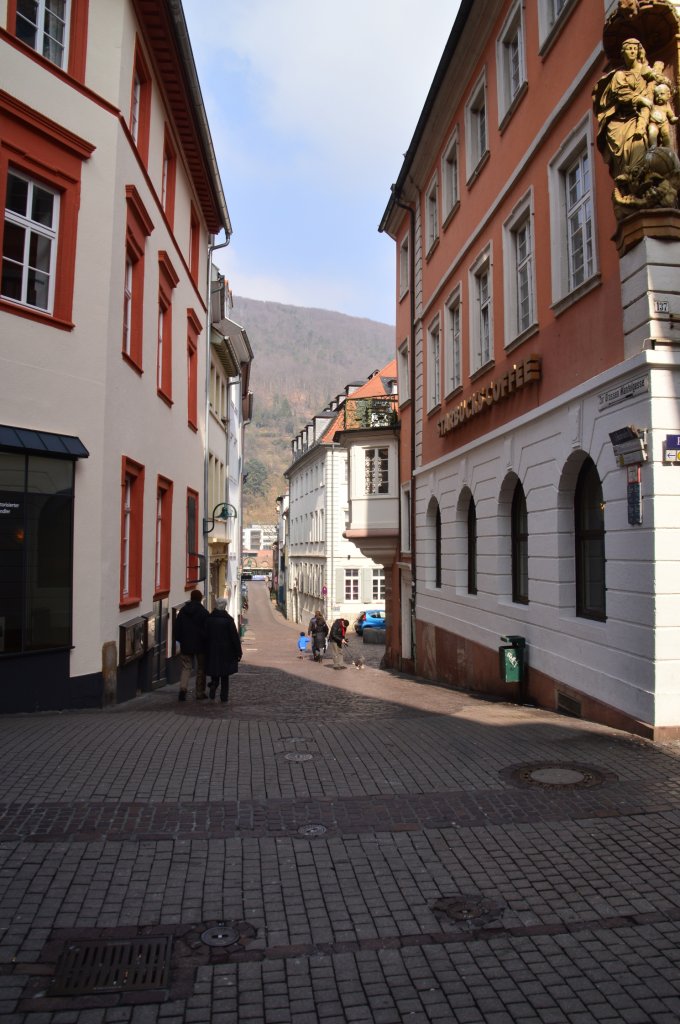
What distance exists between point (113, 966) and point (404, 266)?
22.8 meters

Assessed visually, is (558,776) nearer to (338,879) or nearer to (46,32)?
(338,879)

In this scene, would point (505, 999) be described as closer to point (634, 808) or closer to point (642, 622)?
point (634, 808)

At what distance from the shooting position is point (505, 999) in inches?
151

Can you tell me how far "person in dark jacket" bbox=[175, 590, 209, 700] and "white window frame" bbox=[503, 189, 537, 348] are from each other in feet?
21.7

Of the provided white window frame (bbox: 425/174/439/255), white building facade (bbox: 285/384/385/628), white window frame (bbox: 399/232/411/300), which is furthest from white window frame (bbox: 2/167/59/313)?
white building facade (bbox: 285/384/385/628)

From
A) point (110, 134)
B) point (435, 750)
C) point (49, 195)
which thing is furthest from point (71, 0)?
point (435, 750)

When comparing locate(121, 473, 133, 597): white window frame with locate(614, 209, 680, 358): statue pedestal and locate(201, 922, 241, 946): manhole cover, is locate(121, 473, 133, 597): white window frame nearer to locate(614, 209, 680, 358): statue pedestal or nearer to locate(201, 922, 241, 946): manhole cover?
locate(614, 209, 680, 358): statue pedestal

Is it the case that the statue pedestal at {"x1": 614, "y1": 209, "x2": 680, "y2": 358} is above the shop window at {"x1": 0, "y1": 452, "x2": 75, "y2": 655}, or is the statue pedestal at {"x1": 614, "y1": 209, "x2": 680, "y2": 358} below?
above

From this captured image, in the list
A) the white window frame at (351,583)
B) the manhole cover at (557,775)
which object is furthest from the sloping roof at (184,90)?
the white window frame at (351,583)

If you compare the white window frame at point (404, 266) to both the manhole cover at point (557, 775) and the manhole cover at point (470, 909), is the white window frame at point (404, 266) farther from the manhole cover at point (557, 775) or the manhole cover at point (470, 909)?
the manhole cover at point (470, 909)

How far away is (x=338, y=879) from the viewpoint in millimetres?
5191

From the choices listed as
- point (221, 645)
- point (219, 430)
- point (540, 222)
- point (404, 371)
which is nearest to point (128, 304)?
point (221, 645)

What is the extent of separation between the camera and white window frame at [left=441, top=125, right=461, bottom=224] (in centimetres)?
1831

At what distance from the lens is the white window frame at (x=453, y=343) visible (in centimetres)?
1794
